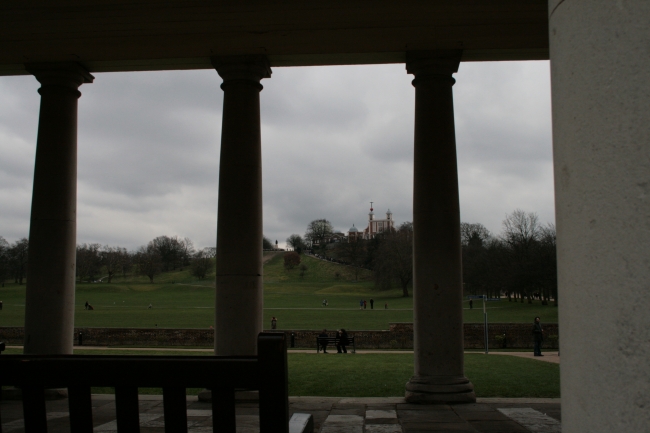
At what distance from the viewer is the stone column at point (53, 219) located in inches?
747

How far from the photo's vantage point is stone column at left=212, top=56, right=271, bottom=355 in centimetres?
1778

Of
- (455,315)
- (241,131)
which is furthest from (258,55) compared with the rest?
(455,315)

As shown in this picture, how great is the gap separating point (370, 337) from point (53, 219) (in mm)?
41208

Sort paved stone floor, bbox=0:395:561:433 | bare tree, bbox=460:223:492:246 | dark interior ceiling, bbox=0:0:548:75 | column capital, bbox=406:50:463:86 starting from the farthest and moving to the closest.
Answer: bare tree, bbox=460:223:492:246 → column capital, bbox=406:50:463:86 → dark interior ceiling, bbox=0:0:548:75 → paved stone floor, bbox=0:395:561:433

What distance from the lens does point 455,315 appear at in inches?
698

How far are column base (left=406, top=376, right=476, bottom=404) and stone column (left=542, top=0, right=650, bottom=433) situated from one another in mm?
14825

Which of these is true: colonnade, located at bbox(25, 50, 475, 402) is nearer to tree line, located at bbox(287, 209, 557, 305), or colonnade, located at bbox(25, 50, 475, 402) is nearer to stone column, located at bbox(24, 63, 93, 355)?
stone column, located at bbox(24, 63, 93, 355)

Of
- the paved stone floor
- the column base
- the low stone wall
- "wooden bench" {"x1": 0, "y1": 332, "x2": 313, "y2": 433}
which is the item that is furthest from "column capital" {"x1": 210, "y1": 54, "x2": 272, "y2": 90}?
the low stone wall

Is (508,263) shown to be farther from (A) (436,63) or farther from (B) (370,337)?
(A) (436,63)

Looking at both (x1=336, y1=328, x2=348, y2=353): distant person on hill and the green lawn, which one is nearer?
the green lawn

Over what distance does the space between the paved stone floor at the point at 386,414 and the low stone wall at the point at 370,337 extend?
3816 centimetres

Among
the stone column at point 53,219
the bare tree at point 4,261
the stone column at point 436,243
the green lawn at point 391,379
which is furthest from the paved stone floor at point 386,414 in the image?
the bare tree at point 4,261

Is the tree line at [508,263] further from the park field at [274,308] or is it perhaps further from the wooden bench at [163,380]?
the wooden bench at [163,380]

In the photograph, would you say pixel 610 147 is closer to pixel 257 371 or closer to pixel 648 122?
pixel 648 122
